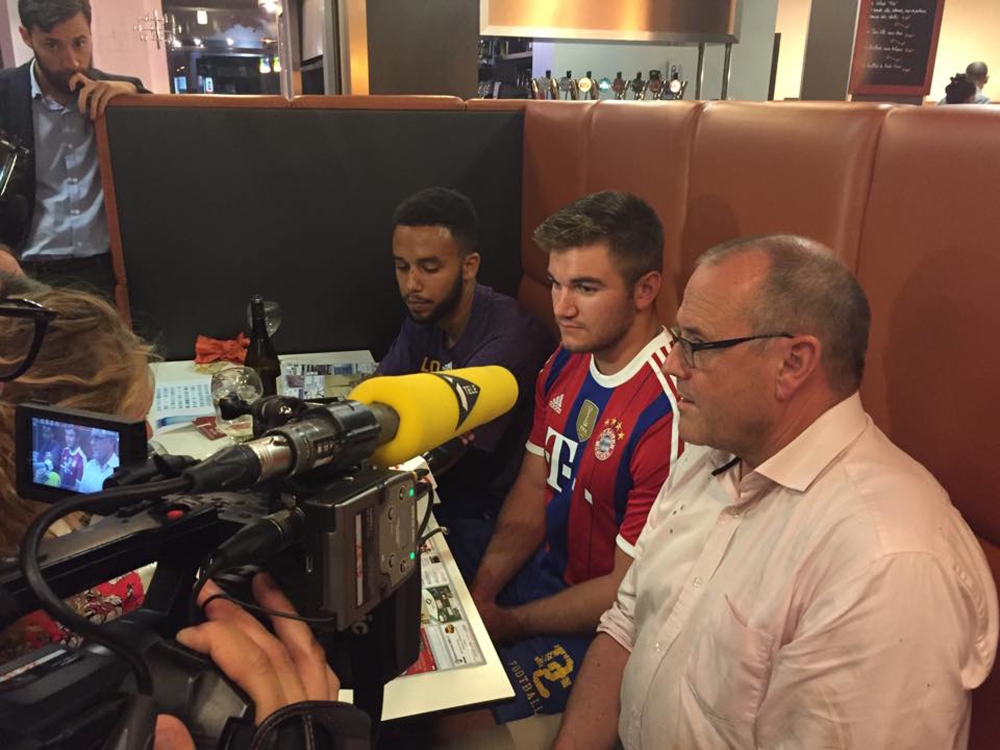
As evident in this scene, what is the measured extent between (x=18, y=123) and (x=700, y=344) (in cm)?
237

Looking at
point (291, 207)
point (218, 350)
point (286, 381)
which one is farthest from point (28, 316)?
point (291, 207)

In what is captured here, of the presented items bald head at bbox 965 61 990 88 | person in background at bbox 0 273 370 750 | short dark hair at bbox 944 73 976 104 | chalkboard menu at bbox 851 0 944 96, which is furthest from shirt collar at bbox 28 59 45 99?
bald head at bbox 965 61 990 88

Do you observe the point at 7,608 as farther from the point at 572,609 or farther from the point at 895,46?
the point at 895,46

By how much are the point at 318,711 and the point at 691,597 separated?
65 centimetres

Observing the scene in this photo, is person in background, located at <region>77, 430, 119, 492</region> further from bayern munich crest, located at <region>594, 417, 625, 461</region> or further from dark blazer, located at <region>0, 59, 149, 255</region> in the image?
dark blazer, located at <region>0, 59, 149, 255</region>

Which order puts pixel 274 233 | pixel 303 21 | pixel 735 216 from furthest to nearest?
pixel 303 21 < pixel 274 233 < pixel 735 216

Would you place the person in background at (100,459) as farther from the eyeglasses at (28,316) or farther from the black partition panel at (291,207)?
the black partition panel at (291,207)

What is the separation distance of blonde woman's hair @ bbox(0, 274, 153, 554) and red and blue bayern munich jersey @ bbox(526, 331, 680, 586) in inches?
33.5

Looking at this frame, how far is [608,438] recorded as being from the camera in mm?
1535

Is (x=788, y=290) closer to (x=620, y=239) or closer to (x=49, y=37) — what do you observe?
(x=620, y=239)

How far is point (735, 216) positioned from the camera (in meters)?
1.46

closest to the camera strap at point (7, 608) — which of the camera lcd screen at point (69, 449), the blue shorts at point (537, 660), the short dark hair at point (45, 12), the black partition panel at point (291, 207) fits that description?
the camera lcd screen at point (69, 449)

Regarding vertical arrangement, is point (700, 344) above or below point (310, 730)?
above

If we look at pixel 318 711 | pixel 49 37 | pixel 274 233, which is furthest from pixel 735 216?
pixel 49 37
